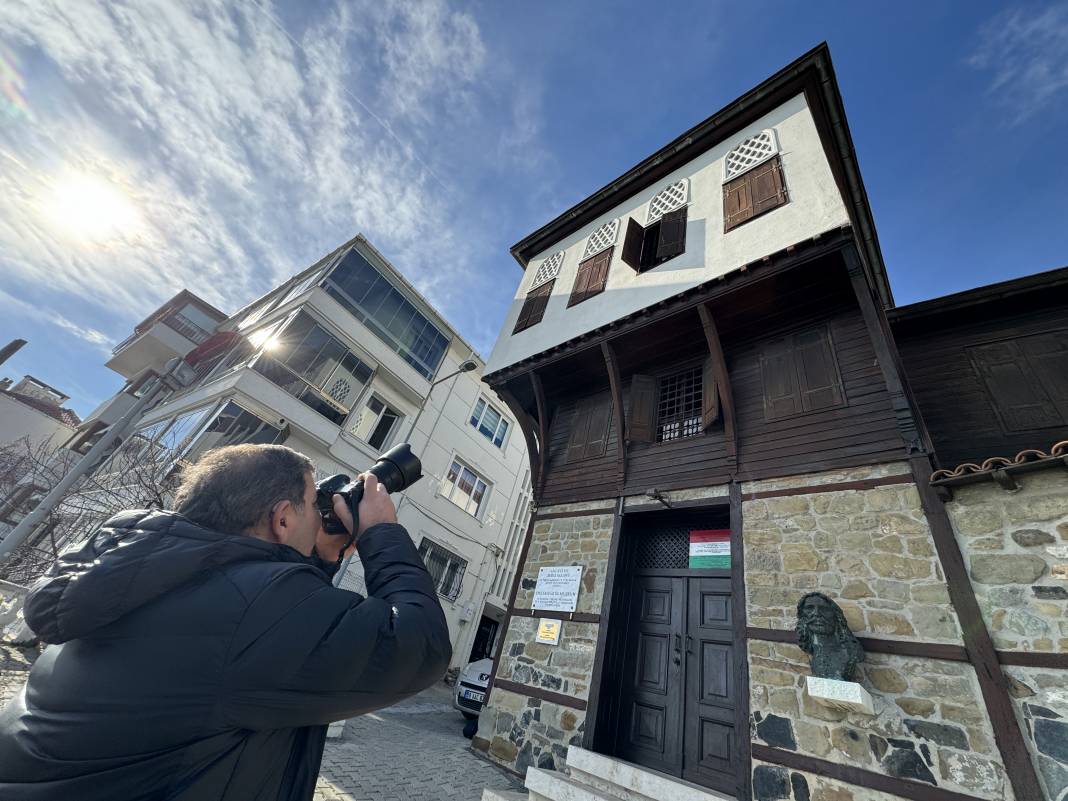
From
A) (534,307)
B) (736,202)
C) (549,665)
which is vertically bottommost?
(549,665)

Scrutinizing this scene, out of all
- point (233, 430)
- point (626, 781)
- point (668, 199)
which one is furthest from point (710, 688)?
point (233, 430)

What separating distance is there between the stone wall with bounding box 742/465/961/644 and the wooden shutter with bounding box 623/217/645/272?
4493 millimetres

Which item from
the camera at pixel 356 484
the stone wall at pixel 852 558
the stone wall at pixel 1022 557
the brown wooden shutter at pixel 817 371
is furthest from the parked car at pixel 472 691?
the camera at pixel 356 484

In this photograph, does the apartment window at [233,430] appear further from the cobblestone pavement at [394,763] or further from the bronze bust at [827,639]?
the bronze bust at [827,639]

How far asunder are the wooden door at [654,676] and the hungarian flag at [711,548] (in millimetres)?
393

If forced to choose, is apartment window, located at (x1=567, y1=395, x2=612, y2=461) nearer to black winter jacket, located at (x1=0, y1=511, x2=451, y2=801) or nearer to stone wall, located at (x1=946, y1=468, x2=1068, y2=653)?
stone wall, located at (x1=946, y1=468, x2=1068, y2=653)

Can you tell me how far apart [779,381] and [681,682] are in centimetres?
417

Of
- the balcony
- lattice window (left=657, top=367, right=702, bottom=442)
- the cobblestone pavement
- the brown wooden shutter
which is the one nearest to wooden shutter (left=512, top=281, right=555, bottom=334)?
lattice window (left=657, top=367, right=702, bottom=442)

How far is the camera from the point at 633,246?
8031 millimetres

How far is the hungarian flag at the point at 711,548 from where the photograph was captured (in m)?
5.75

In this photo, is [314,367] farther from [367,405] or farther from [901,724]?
[901,724]

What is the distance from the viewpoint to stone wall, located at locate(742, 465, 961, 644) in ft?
13.0

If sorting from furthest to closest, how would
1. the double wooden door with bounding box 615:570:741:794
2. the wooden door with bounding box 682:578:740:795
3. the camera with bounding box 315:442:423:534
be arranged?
the double wooden door with bounding box 615:570:741:794 → the wooden door with bounding box 682:578:740:795 → the camera with bounding box 315:442:423:534

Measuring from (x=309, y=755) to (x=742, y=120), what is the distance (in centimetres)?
1027
